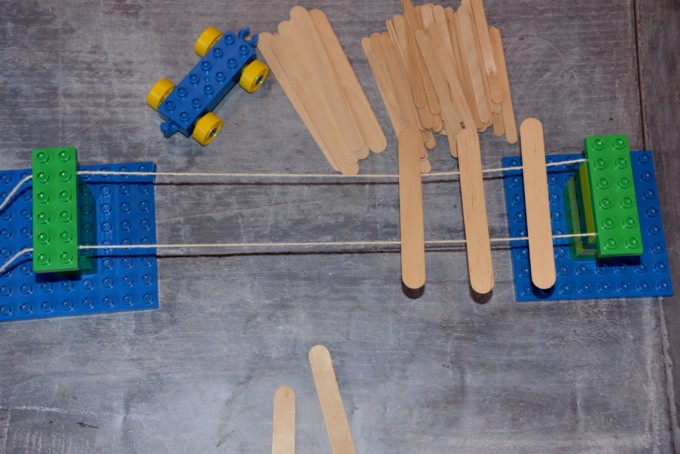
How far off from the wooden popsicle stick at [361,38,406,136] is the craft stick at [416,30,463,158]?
183 millimetres

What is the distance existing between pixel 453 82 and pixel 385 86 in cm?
30

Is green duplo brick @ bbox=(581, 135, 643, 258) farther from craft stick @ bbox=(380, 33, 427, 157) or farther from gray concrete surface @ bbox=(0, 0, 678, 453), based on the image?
craft stick @ bbox=(380, 33, 427, 157)

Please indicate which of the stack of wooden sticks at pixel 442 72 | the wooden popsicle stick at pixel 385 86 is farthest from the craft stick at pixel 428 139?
the wooden popsicle stick at pixel 385 86

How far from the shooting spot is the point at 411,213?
2637 millimetres

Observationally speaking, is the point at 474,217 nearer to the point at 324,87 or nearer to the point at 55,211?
the point at 324,87

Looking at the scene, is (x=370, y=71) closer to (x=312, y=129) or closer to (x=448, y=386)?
(x=312, y=129)

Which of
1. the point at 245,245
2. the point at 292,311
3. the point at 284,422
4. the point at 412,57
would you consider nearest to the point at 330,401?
the point at 284,422

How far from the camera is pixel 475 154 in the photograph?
2.70m

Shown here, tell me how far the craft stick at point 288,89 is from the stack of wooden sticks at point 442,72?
0.33m

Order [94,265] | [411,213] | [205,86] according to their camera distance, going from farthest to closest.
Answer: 1. [205,86]
2. [94,265]
3. [411,213]

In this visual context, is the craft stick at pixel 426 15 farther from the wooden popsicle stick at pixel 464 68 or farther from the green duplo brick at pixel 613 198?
the green duplo brick at pixel 613 198

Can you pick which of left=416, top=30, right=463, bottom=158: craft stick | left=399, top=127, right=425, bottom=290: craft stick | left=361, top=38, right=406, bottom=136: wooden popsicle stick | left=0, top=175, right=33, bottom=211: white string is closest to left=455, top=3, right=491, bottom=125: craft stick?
left=416, top=30, right=463, bottom=158: craft stick

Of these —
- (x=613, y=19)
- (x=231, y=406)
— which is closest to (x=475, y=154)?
(x=613, y=19)

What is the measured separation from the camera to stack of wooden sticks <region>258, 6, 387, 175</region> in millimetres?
3137
